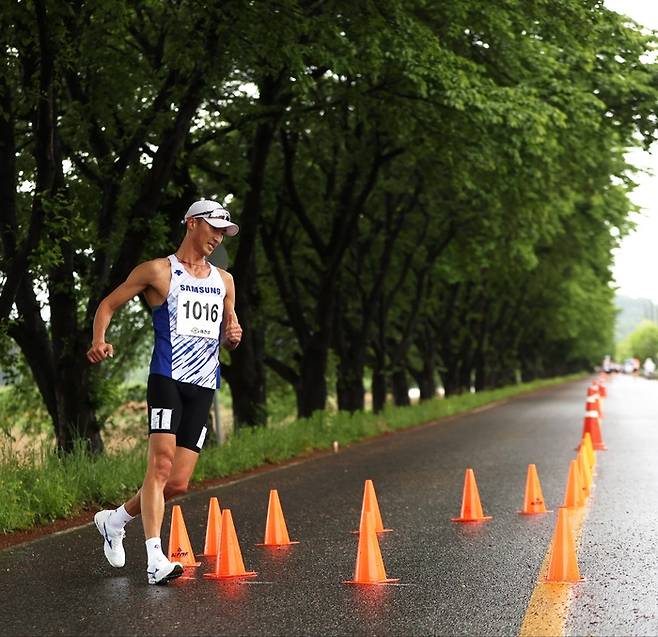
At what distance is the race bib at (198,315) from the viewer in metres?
6.82

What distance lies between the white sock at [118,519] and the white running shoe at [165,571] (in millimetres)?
565

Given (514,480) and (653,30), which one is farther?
(653,30)

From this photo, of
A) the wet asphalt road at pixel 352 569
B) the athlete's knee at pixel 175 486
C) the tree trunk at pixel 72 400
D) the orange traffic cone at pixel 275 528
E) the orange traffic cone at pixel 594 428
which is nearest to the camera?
the wet asphalt road at pixel 352 569

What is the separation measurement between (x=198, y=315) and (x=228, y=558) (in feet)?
4.77

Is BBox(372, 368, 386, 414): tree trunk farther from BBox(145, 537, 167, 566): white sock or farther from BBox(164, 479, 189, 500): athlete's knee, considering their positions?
BBox(145, 537, 167, 566): white sock

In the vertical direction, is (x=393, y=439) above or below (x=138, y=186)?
below

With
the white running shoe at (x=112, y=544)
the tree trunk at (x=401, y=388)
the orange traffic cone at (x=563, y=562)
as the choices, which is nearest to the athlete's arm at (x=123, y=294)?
the white running shoe at (x=112, y=544)


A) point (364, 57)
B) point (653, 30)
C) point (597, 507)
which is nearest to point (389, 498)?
point (597, 507)

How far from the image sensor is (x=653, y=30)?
54.4ft

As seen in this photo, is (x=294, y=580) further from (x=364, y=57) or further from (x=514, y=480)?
(x=364, y=57)

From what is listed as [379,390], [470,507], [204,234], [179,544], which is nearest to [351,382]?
[379,390]

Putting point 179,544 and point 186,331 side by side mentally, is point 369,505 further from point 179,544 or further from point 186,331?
point 186,331

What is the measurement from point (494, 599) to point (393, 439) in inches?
621

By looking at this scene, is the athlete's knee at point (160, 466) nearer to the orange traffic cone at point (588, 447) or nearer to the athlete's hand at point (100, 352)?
the athlete's hand at point (100, 352)
